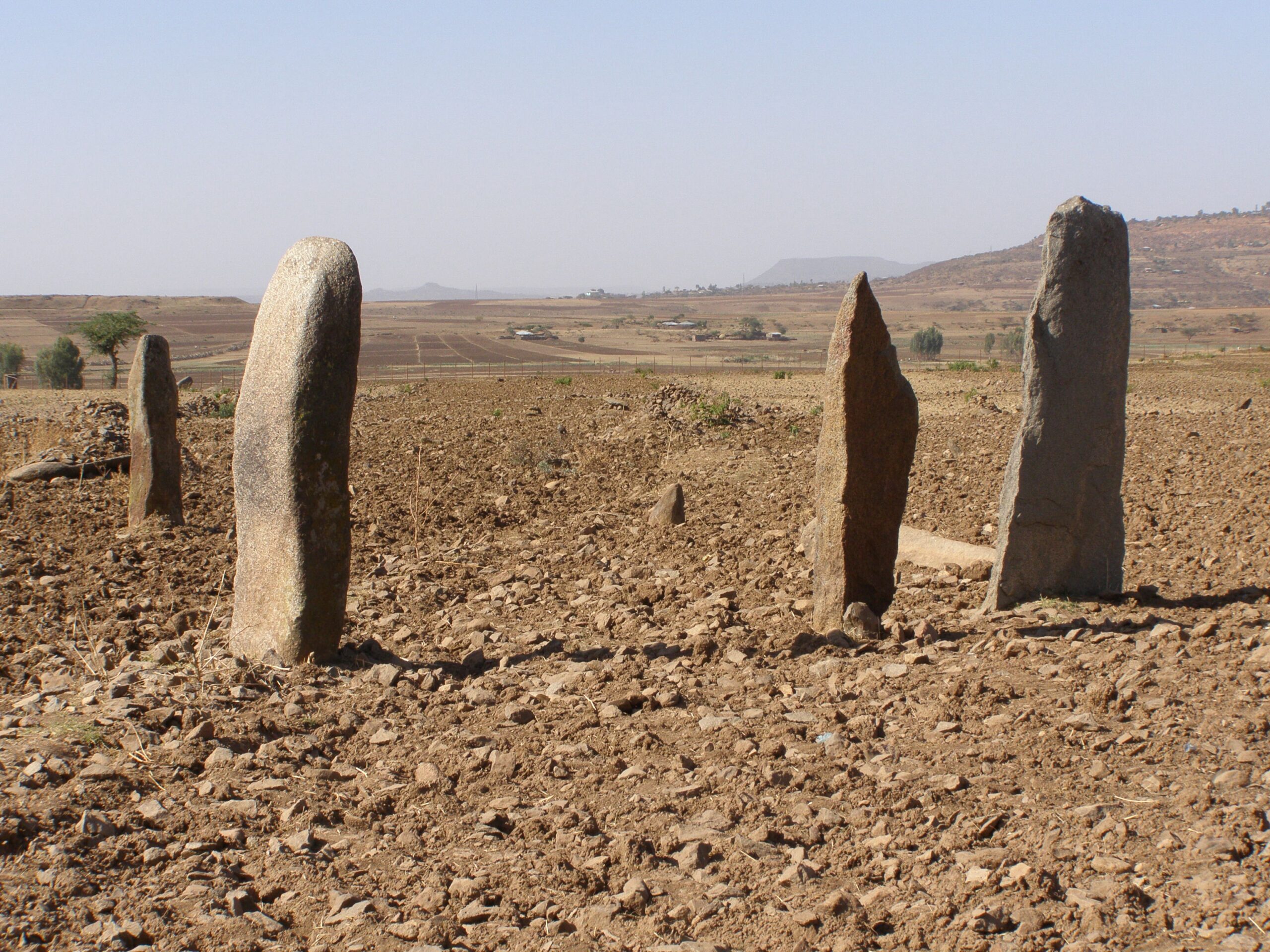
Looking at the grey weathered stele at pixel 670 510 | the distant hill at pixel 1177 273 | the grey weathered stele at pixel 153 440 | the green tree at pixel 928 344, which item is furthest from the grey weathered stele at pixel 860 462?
the distant hill at pixel 1177 273

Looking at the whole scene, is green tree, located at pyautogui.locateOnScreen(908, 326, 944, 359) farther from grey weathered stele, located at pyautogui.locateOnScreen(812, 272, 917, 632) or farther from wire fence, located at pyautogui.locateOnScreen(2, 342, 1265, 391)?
grey weathered stele, located at pyautogui.locateOnScreen(812, 272, 917, 632)

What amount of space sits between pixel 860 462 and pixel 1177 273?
165m

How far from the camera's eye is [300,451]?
5.95 m

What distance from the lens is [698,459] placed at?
14.0 metres

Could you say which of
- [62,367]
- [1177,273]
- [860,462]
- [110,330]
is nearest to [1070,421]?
[860,462]

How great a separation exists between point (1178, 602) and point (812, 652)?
8.23ft

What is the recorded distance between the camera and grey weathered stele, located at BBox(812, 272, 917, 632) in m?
6.42

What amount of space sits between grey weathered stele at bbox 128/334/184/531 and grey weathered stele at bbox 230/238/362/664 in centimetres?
467

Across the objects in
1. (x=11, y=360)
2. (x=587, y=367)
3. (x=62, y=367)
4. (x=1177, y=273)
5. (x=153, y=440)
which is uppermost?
(x=1177, y=273)

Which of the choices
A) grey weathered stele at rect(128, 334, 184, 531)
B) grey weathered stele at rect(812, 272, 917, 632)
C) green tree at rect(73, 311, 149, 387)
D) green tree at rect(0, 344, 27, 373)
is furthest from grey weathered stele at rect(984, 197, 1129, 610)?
green tree at rect(0, 344, 27, 373)

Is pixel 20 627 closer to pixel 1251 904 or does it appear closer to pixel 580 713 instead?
pixel 580 713

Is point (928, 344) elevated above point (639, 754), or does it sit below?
above

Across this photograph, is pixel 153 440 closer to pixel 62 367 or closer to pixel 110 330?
pixel 62 367

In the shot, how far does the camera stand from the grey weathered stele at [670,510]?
10492 millimetres
